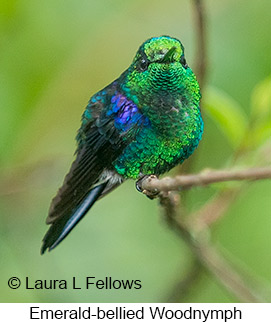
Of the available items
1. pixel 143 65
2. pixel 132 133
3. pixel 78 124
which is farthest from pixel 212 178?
pixel 78 124

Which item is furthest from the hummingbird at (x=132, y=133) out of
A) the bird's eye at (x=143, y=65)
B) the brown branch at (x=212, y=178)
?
the brown branch at (x=212, y=178)

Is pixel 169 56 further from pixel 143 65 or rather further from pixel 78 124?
pixel 78 124

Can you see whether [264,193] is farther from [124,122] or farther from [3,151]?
[124,122]

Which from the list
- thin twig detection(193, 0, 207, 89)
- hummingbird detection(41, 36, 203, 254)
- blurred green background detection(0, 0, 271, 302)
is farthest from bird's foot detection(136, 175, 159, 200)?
blurred green background detection(0, 0, 271, 302)

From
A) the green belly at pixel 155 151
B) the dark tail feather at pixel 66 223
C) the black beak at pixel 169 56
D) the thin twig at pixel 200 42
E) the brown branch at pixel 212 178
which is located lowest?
the brown branch at pixel 212 178

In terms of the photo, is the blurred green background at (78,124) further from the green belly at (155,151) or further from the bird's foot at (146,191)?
the bird's foot at (146,191)

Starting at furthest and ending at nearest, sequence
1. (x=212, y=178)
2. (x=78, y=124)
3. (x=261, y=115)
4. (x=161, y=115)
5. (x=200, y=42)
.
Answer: (x=78, y=124) < (x=261, y=115) < (x=161, y=115) < (x=200, y=42) < (x=212, y=178)

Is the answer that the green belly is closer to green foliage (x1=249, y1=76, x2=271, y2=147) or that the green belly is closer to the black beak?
the black beak
